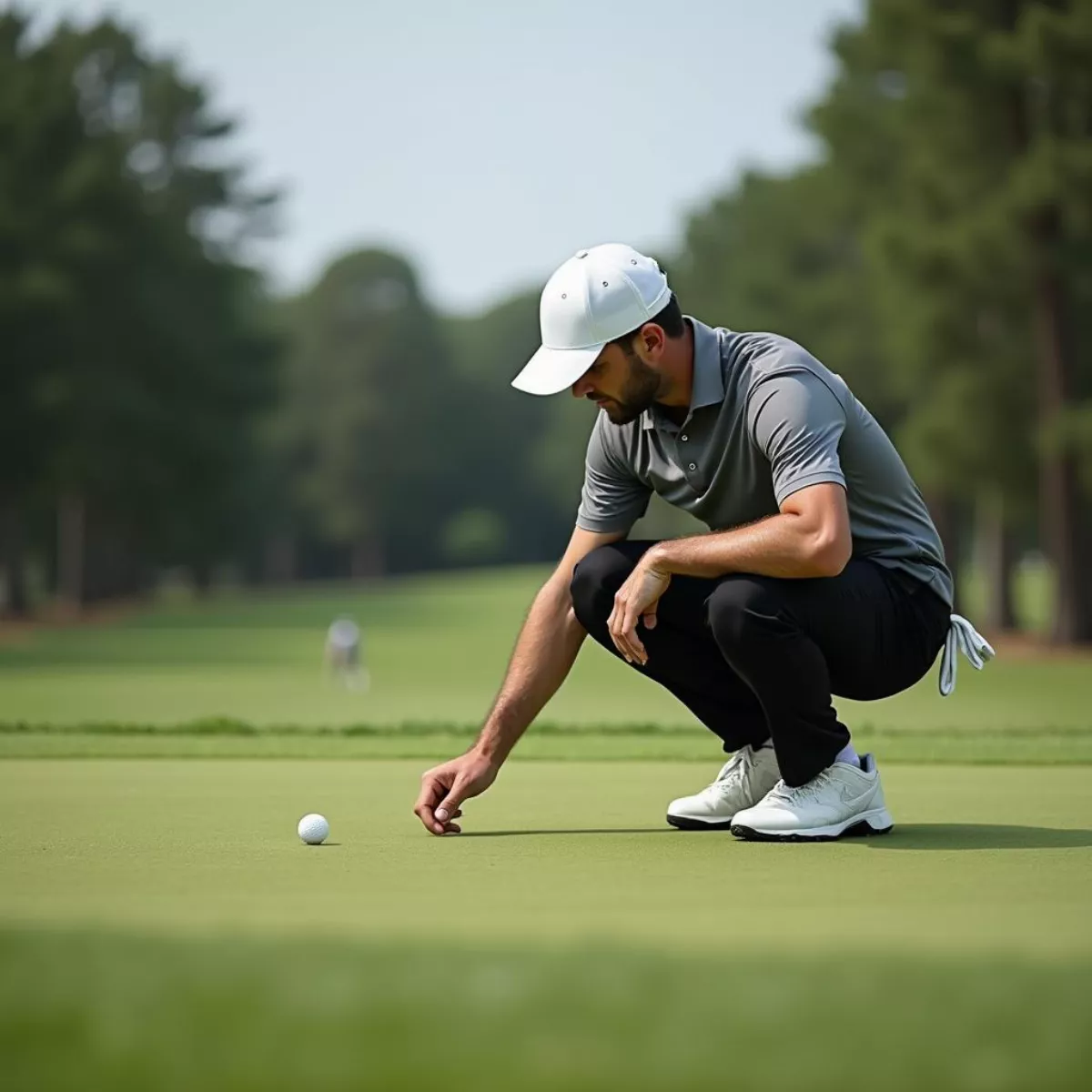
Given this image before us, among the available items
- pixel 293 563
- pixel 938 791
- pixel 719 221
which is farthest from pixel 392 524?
pixel 938 791

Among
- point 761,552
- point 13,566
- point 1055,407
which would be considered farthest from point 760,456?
point 13,566

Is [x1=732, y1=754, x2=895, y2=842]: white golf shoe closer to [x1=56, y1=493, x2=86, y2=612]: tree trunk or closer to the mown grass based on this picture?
the mown grass

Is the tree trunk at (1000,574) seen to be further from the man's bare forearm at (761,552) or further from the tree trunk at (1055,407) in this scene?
the man's bare forearm at (761,552)

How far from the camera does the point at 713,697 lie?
5246 millimetres

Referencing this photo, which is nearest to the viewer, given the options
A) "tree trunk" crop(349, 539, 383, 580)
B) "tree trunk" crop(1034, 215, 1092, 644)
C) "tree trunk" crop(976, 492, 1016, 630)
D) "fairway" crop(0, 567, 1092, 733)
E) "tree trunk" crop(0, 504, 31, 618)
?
"fairway" crop(0, 567, 1092, 733)

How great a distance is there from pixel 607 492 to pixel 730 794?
35.1 inches

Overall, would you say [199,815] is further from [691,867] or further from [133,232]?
[133,232]

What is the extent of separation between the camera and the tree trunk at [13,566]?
149 ft

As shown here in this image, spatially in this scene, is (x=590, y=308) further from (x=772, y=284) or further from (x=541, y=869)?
(x=772, y=284)

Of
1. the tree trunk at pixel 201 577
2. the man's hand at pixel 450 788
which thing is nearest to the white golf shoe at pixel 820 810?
the man's hand at pixel 450 788

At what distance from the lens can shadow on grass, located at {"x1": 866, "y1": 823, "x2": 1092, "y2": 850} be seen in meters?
4.61

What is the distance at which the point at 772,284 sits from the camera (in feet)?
132

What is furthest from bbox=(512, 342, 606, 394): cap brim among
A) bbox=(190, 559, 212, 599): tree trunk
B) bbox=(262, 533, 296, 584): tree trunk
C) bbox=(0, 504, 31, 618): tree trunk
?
bbox=(262, 533, 296, 584): tree trunk

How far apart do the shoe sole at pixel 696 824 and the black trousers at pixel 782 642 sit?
0.23 metres
